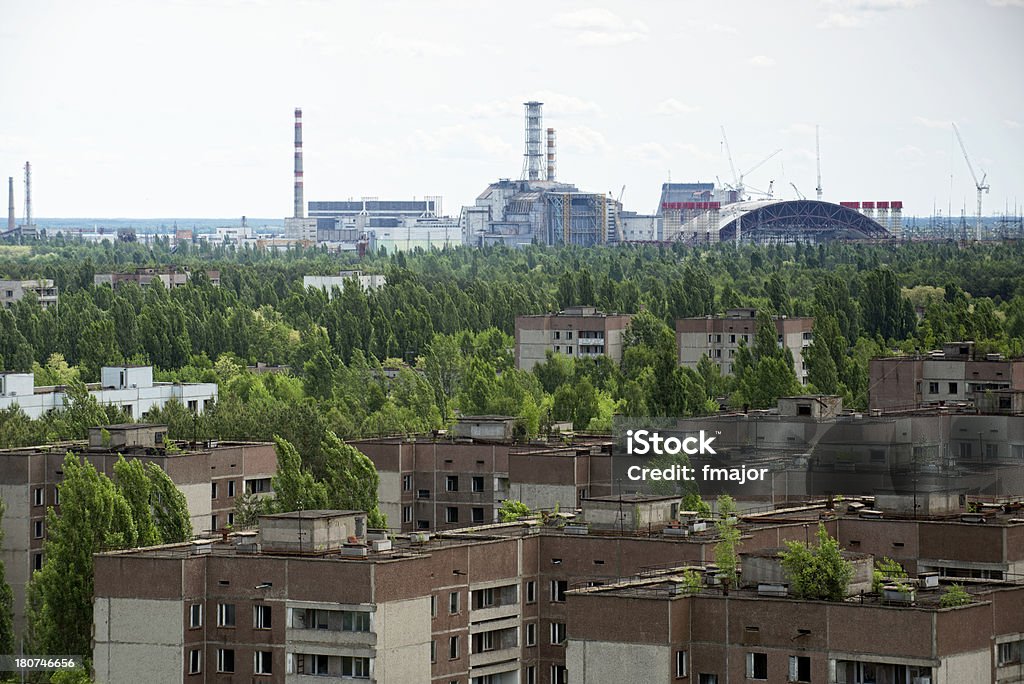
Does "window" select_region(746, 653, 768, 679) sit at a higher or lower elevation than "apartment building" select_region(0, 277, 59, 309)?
lower

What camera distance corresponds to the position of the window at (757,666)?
24.1 meters

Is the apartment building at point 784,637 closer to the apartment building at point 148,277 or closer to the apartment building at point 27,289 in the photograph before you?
the apartment building at point 27,289

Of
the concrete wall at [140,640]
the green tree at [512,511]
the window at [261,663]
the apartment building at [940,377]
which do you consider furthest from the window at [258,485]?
the window at [261,663]

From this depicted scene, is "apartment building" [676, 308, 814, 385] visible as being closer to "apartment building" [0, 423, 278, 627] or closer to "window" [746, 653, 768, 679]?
"apartment building" [0, 423, 278, 627]

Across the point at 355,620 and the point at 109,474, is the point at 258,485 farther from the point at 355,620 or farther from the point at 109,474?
the point at 355,620

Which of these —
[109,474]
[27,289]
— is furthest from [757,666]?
[27,289]

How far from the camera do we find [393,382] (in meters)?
76.1

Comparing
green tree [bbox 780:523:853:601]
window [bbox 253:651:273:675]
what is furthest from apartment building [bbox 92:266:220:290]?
green tree [bbox 780:523:853:601]

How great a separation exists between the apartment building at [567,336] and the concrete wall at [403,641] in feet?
184

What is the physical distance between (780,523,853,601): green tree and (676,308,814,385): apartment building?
2295 inches

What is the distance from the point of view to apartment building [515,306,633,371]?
279 ft

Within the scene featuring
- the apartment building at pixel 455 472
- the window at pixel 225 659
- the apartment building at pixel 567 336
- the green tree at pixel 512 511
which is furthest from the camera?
the apartment building at pixel 567 336

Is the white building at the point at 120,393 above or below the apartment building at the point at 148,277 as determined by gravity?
below

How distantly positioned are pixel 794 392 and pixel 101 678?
37.6m
